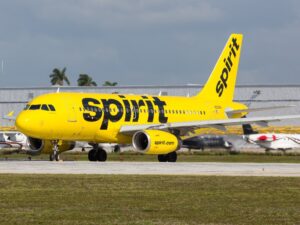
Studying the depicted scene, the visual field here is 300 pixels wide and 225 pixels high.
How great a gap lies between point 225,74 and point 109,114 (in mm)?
13463

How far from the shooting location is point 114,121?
165 ft

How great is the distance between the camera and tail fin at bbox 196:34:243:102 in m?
59.8

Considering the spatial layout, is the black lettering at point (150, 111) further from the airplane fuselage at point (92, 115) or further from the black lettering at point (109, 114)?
the black lettering at point (109, 114)

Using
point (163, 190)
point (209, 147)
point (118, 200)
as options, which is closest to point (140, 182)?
point (163, 190)

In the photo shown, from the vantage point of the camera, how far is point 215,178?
1239 inches

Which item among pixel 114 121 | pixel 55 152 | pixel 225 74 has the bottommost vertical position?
pixel 55 152

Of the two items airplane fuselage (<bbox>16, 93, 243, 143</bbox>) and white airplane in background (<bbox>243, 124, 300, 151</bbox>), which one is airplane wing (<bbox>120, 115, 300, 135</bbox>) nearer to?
airplane fuselage (<bbox>16, 93, 243, 143</bbox>)

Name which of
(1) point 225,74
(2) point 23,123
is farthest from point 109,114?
(1) point 225,74

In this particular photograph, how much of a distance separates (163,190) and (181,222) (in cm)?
790

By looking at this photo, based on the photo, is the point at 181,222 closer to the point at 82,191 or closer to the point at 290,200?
the point at 290,200

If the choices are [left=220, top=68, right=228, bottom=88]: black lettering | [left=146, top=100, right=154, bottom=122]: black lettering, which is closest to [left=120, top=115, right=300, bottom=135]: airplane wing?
[left=146, top=100, right=154, bottom=122]: black lettering

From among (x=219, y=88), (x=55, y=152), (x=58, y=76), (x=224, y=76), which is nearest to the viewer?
(x=55, y=152)

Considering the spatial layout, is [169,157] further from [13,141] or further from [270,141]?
[270,141]

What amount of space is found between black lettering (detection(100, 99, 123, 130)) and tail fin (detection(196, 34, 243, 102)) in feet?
32.7
